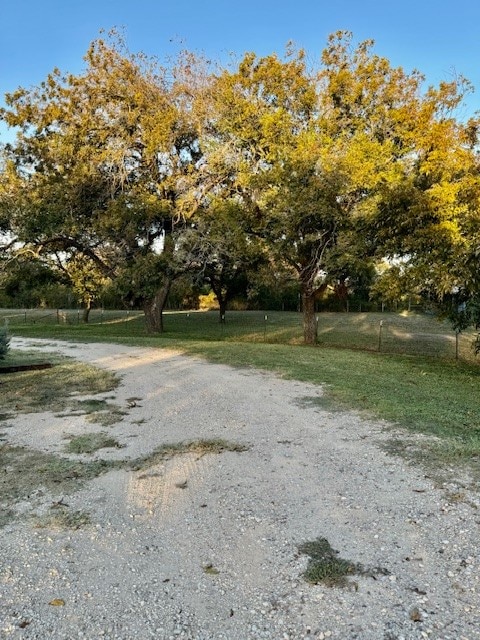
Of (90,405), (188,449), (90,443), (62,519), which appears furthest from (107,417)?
(62,519)

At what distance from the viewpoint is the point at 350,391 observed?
25.4ft

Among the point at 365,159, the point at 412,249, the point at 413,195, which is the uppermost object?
the point at 365,159

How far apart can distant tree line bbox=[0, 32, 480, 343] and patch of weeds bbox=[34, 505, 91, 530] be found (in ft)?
32.5

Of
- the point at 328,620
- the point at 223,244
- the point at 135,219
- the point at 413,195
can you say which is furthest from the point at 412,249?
the point at 328,620

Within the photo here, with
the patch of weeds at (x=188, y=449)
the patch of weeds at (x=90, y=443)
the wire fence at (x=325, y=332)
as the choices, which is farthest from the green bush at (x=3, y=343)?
the patch of weeds at (x=188, y=449)

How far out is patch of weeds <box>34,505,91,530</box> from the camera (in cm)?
323

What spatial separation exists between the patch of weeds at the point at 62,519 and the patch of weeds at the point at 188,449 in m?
0.98

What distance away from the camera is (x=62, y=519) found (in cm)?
332

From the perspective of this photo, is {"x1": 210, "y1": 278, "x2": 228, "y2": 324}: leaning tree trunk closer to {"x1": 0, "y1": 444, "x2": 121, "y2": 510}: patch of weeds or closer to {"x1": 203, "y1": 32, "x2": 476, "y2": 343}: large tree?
{"x1": 203, "y1": 32, "x2": 476, "y2": 343}: large tree

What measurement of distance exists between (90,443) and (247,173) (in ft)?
41.4

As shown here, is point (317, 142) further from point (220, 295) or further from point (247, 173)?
point (220, 295)

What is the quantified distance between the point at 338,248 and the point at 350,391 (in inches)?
292

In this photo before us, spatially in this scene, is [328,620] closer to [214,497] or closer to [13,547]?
[214,497]

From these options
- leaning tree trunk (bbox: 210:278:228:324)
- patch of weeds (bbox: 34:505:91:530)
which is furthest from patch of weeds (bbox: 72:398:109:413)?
leaning tree trunk (bbox: 210:278:228:324)
